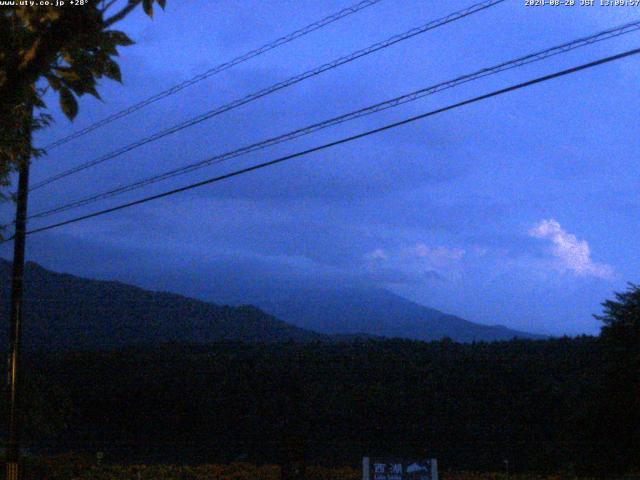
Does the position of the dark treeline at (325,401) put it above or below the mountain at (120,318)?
below

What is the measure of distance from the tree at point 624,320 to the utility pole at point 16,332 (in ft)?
45.2

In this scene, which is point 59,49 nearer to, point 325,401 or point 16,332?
point 16,332

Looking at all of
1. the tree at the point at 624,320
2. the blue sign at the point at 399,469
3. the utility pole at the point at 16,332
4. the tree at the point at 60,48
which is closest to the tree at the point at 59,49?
the tree at the point at 60,48

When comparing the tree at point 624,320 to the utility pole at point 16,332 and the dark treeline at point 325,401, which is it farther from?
the utility pole at point 16,332

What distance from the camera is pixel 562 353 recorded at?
36688mm

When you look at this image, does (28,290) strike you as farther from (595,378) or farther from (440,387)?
(595,378)

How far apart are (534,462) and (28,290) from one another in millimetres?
48316

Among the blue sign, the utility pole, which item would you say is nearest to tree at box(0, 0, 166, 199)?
the blue sign

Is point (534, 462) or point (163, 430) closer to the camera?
point (534, 462)

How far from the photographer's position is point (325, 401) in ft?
120

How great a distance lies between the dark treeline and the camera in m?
29.7

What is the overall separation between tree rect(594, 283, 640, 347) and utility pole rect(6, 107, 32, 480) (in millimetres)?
13777

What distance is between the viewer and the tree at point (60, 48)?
610 centimetres

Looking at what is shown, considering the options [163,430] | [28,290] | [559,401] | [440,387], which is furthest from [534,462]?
[28,290]
